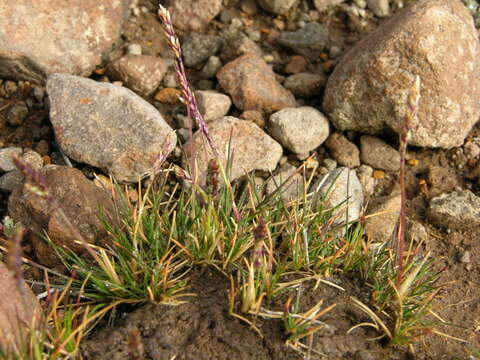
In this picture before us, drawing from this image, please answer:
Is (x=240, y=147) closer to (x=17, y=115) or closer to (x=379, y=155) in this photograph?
(x=379, y=155)

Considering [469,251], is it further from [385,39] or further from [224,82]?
[224,82]

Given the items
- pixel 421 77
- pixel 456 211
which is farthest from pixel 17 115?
pixel 456 211

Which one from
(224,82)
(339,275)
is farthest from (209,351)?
(224,82)

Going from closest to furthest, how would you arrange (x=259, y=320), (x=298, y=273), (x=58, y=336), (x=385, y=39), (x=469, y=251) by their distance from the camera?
(x=58, y=336) < (x=259, y=320) < (x=298, y=273) < (x=469, y=251) < (x=385, y=39)

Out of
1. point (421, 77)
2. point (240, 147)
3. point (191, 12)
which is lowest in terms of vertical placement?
point (240, 147)

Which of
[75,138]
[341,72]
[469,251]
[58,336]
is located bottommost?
[469,251]

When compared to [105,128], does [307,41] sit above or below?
above

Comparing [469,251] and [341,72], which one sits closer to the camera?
[469,251]
